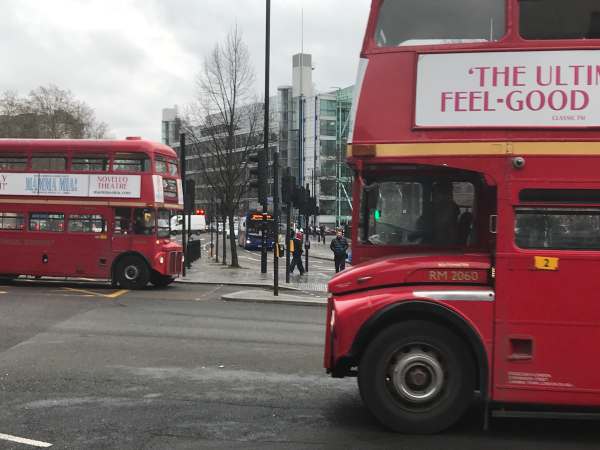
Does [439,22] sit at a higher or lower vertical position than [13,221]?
higher

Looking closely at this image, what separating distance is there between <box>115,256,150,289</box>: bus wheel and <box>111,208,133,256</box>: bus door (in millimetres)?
344

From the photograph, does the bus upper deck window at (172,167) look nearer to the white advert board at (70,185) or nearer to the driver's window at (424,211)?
the white advert board at (70,185)

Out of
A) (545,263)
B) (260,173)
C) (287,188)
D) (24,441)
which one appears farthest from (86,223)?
(545,263)

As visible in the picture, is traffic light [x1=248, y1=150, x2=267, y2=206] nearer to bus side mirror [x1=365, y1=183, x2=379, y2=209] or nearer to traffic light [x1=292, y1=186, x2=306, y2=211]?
traffic light [x1=292, y1=186, x2=306, y2=211]

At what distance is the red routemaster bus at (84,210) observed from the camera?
18031 mm

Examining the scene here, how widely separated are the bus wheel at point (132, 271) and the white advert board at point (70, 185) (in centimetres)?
183

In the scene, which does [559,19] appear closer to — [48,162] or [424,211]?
[424,211]

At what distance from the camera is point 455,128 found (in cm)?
555

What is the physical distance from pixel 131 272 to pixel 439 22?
14108 millimetres

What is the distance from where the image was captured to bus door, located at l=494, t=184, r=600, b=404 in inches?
206

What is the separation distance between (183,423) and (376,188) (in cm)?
279

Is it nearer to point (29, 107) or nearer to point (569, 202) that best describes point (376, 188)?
point (569, 202)

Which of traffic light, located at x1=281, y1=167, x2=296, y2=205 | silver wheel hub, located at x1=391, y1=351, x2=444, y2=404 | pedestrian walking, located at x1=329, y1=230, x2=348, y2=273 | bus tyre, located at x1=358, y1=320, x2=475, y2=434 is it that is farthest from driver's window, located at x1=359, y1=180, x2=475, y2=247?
pedestrian walking, located at x1=329, y1=230, x2=348, y2=273

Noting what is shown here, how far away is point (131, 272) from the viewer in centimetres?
1808
